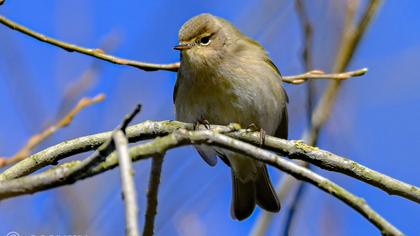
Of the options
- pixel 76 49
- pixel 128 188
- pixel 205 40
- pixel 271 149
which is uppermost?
pixel 205 40

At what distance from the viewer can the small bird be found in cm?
420

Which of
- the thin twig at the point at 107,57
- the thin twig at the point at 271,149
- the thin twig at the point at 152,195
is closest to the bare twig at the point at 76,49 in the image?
the thin twig at the point at 107,57

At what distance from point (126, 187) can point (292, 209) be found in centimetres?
176

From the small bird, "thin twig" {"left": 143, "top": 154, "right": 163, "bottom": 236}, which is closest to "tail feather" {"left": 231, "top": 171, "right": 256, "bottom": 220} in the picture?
the small bird

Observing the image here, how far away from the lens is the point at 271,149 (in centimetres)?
305

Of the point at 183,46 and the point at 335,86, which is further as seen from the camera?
the point at 183,46

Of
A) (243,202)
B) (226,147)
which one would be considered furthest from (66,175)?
(243,202)

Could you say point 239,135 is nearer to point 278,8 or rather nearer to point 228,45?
point 278,8

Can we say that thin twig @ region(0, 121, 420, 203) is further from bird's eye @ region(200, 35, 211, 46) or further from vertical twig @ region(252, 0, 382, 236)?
bird's eye @ region(200, 35, 211, 46)

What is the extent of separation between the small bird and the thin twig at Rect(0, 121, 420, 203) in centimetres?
115

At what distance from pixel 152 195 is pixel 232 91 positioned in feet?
7.65

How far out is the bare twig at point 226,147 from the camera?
1668mm

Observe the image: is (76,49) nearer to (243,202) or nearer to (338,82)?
(338,82)

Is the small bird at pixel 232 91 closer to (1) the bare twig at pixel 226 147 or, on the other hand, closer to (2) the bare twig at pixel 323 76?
(2) the bare twig at pixel 323 76
